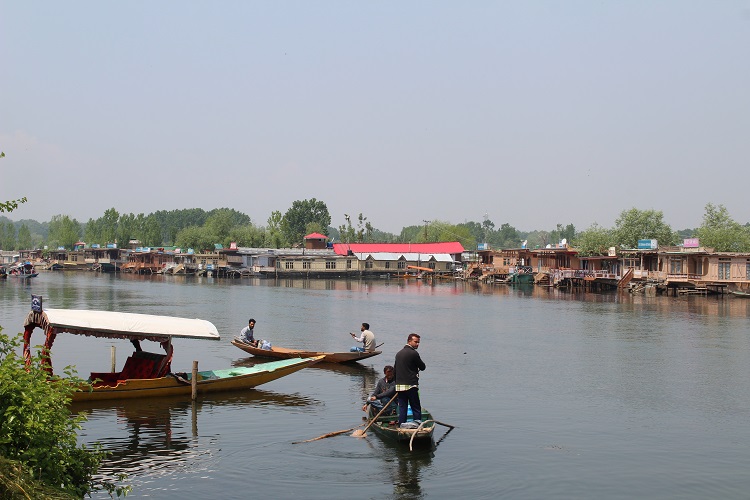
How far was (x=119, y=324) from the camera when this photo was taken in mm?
20250

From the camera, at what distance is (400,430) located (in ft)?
51.0

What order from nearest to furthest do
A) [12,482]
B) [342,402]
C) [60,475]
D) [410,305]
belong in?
[12,482], [60,475], [342,402], [410,305]

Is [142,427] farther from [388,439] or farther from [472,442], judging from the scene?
[472,442]

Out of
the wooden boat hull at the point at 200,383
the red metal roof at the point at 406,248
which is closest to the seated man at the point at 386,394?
the wooden boat hull at the point at 200,383

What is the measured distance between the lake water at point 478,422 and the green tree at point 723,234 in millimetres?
46665

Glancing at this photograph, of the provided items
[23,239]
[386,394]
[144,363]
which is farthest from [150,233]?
[386,394]

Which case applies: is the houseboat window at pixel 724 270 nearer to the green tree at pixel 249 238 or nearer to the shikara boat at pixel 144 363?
the shikara boat at pixel 144 363

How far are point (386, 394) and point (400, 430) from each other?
1.49 metres

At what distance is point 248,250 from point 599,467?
106 meters

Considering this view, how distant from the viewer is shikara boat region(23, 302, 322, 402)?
19469 millimetres

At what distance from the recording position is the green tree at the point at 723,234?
270 ft

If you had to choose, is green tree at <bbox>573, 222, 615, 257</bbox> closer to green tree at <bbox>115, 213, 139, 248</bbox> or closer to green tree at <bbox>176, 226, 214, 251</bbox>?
green tree at <bbox>176, 226, 214, 251</bbox>

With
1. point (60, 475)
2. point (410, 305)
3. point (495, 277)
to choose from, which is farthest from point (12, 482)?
point (495, 277)

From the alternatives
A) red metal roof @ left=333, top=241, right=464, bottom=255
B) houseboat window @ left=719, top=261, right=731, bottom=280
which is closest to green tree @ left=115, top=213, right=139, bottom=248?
red metal roof @ left=333, top=241, right=464, bottom=255
